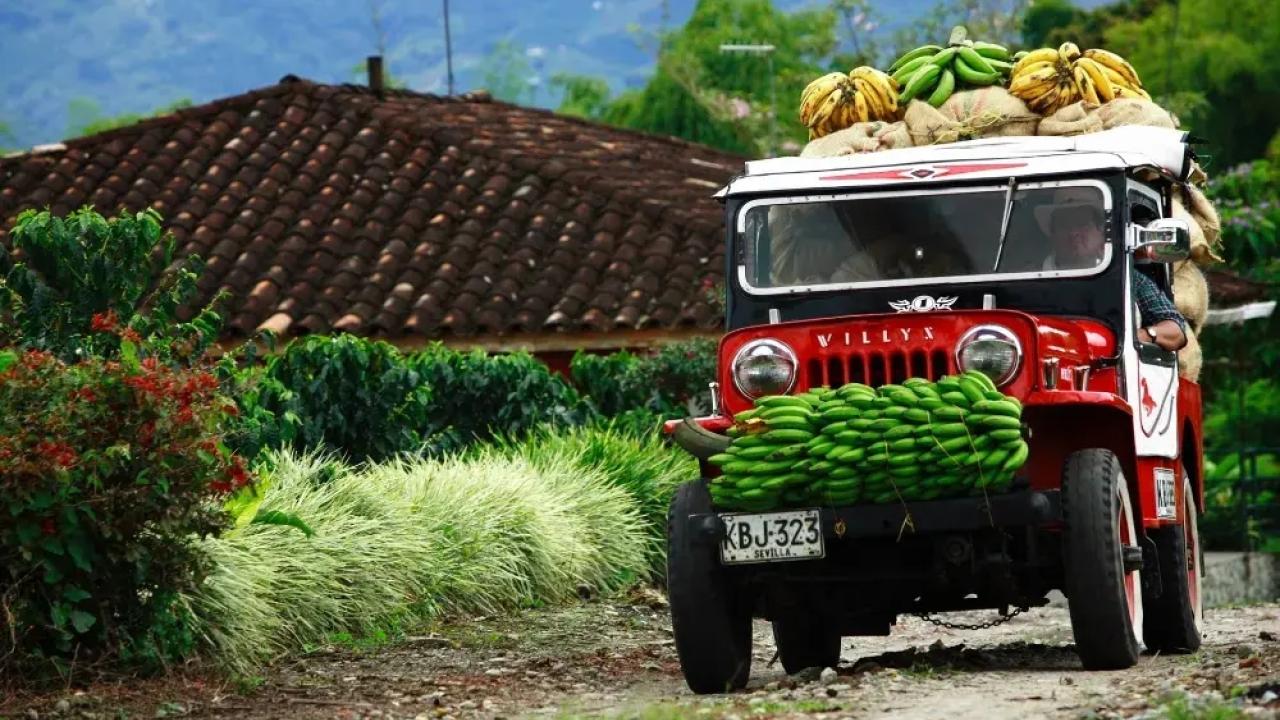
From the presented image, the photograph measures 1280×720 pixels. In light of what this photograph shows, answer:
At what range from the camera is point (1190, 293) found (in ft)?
40.8

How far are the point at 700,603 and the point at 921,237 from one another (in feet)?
7.18

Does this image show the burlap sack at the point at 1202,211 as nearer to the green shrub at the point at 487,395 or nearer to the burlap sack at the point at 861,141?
the burlap sack at the point at 861,141

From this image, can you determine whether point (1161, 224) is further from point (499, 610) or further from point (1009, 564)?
point (499, 610)

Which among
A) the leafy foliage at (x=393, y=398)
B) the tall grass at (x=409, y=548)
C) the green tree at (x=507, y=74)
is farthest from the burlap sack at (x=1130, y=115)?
the green tree at (x=507, y=74)

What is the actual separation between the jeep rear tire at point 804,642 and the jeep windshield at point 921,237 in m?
1.72

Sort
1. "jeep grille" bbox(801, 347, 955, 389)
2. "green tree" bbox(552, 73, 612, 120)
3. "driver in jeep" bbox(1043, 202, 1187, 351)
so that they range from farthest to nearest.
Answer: "green tree" bbox(552, 73, 612, 120) < "driver in jeep" bbox(1043, 202, 1187, 351) < "jeep grille" bbox(801, 347, 955, 389)

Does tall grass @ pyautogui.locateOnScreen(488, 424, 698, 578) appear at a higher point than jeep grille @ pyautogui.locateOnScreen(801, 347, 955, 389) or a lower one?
lower

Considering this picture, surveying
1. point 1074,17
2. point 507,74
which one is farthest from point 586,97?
point 1074,17

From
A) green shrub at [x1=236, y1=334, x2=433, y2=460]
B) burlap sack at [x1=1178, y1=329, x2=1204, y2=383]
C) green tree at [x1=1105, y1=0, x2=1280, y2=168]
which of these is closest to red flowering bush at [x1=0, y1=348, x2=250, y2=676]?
green shrub at [x1=236, y1=334, x2=433, y2=460]

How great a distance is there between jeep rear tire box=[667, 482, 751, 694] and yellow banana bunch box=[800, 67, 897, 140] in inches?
127

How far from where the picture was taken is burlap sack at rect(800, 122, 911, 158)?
11.8 metres

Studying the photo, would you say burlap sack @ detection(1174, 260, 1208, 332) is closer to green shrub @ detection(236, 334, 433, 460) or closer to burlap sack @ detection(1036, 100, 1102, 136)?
burlap sack @ detection(1036, 100, 1102, 136)

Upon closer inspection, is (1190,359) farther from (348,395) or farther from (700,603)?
(348,395)

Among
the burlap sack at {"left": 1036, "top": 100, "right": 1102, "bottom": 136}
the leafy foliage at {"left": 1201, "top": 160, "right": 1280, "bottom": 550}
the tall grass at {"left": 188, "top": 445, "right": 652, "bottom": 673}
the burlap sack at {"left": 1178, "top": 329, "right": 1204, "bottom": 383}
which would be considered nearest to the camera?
the tall grass at {"left": 188, "top": 445, "right": 652, "bottom": 673}
